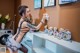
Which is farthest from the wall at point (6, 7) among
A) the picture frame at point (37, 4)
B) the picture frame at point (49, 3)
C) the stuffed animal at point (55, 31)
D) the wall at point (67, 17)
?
the stuffed animal at point (55, 31)

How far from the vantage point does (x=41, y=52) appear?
3.07m

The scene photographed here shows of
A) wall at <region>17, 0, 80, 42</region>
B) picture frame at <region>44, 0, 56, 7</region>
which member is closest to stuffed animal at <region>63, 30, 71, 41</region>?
wall at <region>17, 0, 80, 42</region>

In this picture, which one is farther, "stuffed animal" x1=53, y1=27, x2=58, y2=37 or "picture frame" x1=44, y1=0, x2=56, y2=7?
"picture frame" x1=44, y1=0, x2=56, y2=7

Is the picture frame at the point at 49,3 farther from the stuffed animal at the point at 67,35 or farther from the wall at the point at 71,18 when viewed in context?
the stuffed animal at the point at 67,35

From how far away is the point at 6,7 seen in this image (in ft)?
21.6

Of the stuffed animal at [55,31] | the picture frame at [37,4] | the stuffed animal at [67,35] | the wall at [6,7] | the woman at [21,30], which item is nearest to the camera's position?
the stuffed animal at [67,35]

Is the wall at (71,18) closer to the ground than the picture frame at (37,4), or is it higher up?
closer to the ground

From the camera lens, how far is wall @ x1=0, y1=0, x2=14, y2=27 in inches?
256

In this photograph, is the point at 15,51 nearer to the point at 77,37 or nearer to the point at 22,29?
the point at 22,29

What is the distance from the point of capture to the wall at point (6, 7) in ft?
21.3

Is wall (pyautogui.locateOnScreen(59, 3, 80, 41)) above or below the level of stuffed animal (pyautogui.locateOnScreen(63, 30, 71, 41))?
above

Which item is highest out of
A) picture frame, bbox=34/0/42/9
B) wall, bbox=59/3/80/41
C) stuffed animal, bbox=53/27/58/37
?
picture frame, bbox=34/0/42/9

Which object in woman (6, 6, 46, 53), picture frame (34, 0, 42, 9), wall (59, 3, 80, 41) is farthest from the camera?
picture frame (34, 0, 42, 9)

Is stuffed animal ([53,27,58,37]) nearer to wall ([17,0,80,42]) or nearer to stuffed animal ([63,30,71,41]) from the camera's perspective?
wall ([17,0,80,42])
